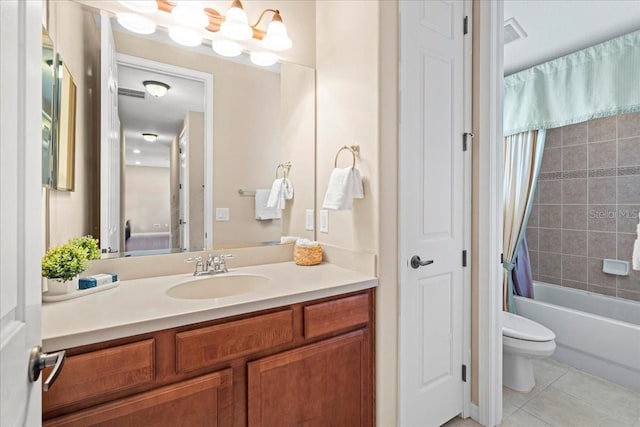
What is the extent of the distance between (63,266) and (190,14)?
1249 millimetres

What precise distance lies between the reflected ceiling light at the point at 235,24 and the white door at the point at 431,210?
31.2 inches

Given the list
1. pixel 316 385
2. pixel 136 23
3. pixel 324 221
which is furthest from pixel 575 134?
pixel 136 23

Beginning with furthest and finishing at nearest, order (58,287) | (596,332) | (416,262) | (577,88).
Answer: (577,88) → (596,332) → (416,262) → (58,287)

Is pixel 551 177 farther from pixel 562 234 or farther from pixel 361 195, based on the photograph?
pixel 361 195

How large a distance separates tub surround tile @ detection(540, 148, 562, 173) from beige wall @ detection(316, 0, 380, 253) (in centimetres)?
256

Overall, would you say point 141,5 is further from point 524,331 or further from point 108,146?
point 524,331

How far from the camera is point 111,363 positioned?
34.5 inches

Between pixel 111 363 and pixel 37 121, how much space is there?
2.22 ft

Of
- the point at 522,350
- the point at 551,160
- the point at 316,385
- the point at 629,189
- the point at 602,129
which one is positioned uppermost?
the point at 602,129

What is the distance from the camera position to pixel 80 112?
1318 mm

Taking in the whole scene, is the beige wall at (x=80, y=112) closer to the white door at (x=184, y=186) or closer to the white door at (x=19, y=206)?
the white door at (x=184, y=186)

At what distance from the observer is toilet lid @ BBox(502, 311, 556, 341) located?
75.3 inches

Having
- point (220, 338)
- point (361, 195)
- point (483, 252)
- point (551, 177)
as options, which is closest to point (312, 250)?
point (361, 195)

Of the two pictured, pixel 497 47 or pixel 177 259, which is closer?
pixel 177 259
